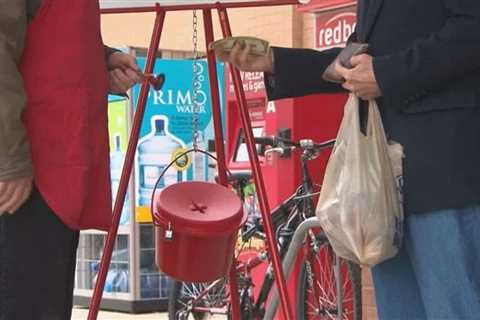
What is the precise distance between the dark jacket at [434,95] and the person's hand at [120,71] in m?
0.85

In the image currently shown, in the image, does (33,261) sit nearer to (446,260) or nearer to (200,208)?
(446,260)

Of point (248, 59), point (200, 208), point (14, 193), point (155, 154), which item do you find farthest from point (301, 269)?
point (155, 154)

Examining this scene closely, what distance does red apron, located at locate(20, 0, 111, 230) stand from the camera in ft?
7.86

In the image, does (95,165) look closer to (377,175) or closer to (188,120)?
(377,175)

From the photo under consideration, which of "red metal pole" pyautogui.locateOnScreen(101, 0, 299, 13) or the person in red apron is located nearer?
the person in red apron

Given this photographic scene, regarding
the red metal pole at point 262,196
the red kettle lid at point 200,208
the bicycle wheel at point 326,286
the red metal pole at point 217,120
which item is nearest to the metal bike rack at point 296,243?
the bicycle wheel at point 326,286

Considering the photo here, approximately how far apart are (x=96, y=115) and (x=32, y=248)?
1.15ft

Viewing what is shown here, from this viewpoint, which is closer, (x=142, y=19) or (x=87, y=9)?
(x=87, y=9)

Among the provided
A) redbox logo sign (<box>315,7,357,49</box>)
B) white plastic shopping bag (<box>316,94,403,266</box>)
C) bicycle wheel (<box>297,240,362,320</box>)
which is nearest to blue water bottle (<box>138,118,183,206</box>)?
redbox logo sign (<box>315,7,357,49</box>)

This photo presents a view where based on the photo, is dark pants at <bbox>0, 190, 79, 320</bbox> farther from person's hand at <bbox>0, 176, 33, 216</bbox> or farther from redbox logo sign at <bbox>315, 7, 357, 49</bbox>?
redbox logo sign at <bbox>315, 7, 357, 49</bbox>

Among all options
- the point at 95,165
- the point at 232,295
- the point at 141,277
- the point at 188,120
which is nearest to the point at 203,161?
the point at 188,120

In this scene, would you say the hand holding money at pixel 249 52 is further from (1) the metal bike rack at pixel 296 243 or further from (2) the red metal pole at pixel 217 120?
(1) the metal bike rack at pixel 296 243

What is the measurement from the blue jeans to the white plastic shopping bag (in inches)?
2.1

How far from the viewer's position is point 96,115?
2469 millimetres
